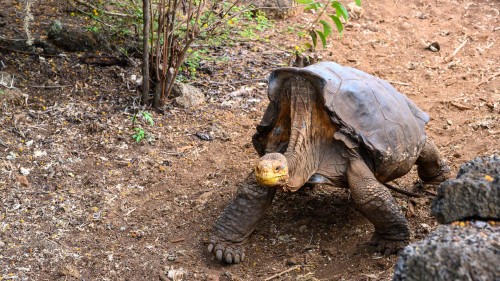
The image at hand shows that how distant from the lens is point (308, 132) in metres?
4.55

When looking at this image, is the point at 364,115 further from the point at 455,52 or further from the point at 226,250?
the point at 455,52

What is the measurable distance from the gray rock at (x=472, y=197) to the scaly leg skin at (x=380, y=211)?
5.80 feet

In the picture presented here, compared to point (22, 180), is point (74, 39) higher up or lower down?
higher up

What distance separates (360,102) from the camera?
15.0 ft

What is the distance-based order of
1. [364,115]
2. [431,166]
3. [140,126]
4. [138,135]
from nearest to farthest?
1. [364,115]
2. [431,166]
3. [138,135]
4. [140,126]

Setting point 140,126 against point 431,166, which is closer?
point 431,166

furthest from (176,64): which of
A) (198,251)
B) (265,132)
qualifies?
(198,251)

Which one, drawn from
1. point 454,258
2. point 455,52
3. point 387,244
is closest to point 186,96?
point 387,244

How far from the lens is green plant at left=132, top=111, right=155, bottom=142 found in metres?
5.88

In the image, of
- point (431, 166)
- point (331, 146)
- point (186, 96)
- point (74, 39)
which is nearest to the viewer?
point (331, 146)

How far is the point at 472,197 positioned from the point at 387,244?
194cm

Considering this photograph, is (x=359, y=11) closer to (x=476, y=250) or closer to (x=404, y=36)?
(x=404, y=36)

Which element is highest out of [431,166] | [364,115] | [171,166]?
[364,115]

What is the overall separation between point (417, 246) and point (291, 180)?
1991mm
